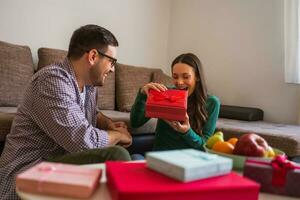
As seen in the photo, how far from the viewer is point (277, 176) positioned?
84 cm

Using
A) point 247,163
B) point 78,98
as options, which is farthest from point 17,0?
point 247,163

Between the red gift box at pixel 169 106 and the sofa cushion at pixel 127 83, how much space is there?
1.45 meters

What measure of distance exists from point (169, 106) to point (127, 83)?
5.37 ft

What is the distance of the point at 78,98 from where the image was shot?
132 cm

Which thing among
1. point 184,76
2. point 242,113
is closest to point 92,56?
point 184,76

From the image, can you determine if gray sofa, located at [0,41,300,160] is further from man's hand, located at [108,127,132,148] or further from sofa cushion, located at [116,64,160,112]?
man's hand, located at [108,127,132,148]

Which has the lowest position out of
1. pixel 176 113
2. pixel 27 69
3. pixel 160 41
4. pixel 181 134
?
pixel 181 134

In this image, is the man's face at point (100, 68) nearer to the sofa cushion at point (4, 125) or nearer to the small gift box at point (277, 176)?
the sofa cushion at point (4, 125)

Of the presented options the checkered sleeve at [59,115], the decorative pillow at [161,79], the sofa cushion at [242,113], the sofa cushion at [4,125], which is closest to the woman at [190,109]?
the checkered sleeve at [59,115]

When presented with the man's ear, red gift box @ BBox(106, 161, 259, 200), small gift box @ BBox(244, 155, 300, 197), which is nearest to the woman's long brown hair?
the man's ear

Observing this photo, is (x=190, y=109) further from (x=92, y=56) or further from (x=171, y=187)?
(x=171, y=187)

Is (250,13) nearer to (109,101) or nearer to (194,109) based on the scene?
(109,101)

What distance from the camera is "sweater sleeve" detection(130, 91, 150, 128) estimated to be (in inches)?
63.7

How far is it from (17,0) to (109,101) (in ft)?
3.13
